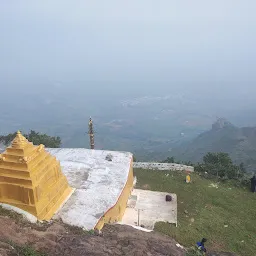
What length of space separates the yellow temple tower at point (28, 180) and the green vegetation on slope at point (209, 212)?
614cm

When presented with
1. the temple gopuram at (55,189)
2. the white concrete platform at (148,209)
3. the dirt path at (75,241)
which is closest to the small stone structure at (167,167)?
the white concrete platform at (148,209)

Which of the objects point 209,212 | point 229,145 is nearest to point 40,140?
point 209,212

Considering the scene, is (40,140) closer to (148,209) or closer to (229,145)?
(148,209)

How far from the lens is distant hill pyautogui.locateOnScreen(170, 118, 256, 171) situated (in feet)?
233

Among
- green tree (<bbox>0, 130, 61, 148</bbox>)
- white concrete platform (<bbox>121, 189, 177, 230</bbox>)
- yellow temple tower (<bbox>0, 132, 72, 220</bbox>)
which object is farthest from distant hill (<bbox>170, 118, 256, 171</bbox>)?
yellow temple tower (<bbox>0, 132, 72, 220</bbox>)

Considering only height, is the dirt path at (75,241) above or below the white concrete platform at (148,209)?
above

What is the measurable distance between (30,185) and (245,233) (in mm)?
11795

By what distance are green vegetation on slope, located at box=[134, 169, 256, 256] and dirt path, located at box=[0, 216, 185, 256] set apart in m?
3.96

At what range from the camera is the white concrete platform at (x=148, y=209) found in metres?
18.7

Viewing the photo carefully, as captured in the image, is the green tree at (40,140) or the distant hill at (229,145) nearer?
the green tree at (40,140)

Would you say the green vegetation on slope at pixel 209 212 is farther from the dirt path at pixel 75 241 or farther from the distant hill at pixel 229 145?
the distant hill at pixel 229 145

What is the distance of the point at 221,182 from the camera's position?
84.6 feet

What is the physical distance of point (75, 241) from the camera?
11625 mm

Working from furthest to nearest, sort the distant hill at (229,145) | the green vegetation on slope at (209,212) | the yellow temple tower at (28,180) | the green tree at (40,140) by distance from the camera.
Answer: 1. the distant hill at (229,145)
2. the green tree at (40,140)
3. the green vegetation on slope at (209,212)
4. the yellow temple tower at (28,180)
